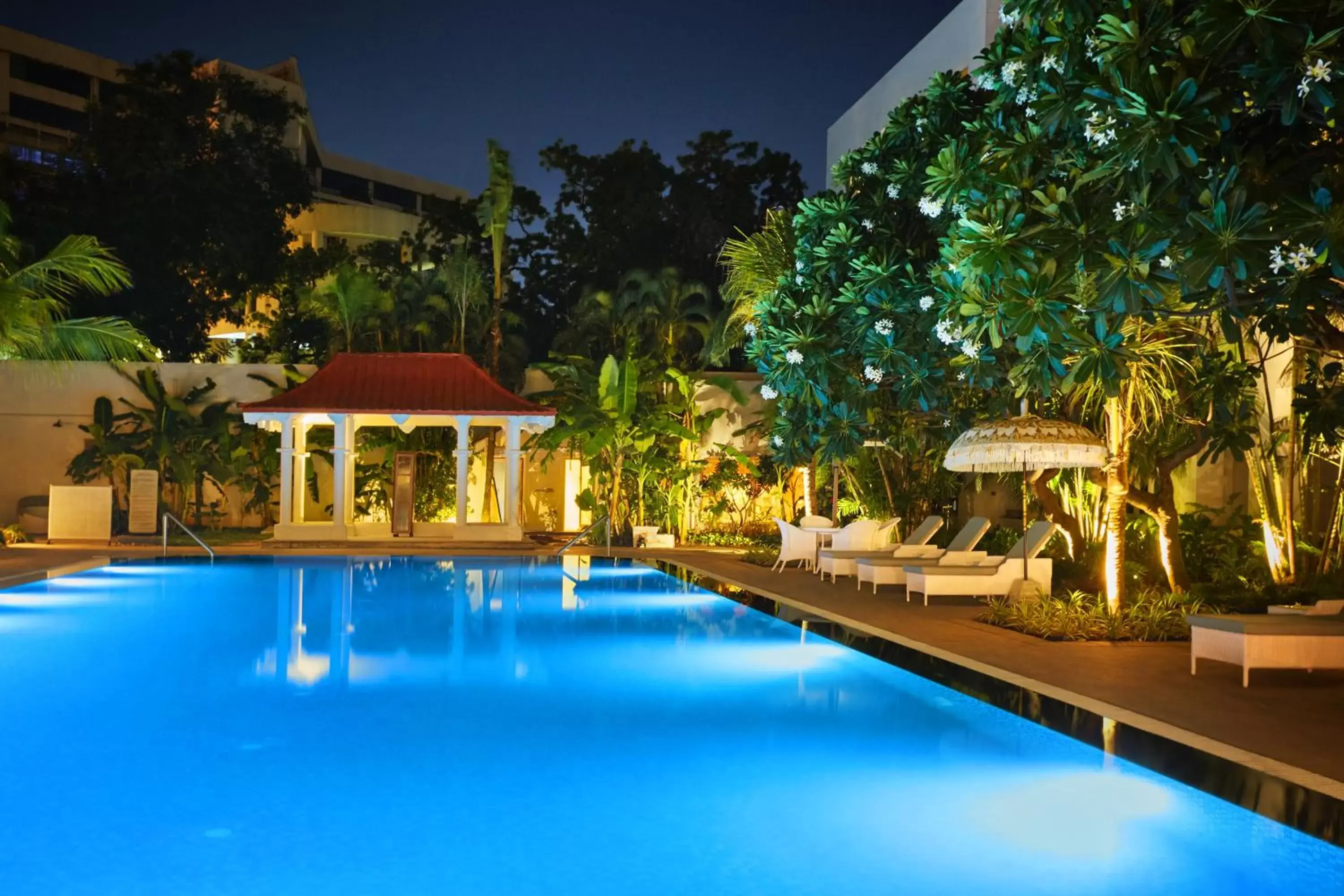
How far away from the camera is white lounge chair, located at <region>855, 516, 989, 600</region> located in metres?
14.5

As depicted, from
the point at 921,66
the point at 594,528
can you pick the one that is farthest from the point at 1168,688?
the point at 594,528

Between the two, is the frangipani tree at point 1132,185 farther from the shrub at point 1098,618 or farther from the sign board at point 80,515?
the sign board at point 80,515

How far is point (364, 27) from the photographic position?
48.1m

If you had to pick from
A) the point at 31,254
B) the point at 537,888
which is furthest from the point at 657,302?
the point at 537,888

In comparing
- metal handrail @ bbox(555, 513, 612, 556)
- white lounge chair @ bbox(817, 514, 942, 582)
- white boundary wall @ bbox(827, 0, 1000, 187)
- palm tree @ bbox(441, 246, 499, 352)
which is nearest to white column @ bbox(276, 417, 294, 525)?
metal handrail @ bbox(555, 513, 612, 556)

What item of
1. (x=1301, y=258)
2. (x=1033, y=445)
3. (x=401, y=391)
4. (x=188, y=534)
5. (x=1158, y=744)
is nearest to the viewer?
(x=1301, y=258)

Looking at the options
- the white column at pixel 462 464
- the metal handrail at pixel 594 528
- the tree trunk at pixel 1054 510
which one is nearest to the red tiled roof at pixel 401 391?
the white column at pixel 462 464

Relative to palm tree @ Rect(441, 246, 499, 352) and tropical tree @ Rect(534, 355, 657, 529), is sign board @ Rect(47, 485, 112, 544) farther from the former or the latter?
palm tree @ Rect(441, 246, 499, 352)

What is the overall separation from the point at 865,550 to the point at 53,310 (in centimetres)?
1212

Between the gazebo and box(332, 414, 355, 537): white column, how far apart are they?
0.02 m

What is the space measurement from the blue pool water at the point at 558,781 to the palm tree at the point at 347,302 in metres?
16.1

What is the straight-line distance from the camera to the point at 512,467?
23.0 meters

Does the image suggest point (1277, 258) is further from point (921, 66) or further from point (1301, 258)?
point (921, 66)

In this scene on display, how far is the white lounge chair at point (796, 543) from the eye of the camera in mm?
17781
